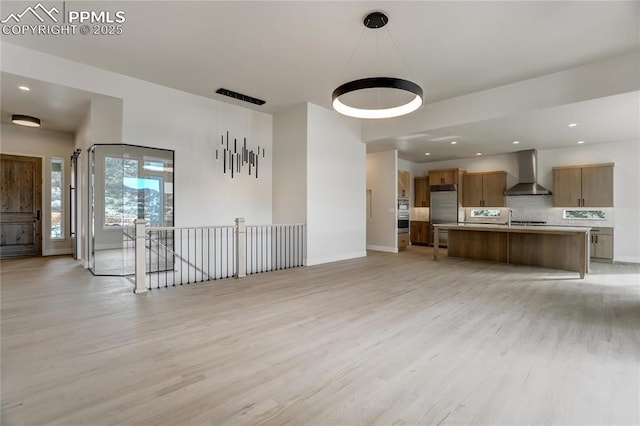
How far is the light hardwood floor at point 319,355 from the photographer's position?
1851mm

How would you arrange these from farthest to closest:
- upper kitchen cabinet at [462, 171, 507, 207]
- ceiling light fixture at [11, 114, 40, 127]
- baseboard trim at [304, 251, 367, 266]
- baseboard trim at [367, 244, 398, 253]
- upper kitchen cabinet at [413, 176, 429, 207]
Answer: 1. upper kitchen cabinet at [413, 176, 429, 207]
2. upper kitchen cabinet at [462, 171, 507, 207]
3. baseboard trim at [367, 244, 398, 253]
4. baseboard trim at [304, 251, 367, 266]
5. ceiling light fixture at [11, 114, 40, 127]

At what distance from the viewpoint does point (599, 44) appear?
13.9ft

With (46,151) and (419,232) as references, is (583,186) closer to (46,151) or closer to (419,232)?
(419,232)

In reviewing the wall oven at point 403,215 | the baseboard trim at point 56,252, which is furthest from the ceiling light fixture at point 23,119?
the wall oven at point 403,215

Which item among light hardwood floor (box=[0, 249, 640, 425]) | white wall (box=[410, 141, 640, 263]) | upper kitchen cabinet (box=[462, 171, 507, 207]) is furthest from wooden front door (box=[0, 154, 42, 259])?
white wall (box=[410, 141, 640, 263])

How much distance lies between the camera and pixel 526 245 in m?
6.86

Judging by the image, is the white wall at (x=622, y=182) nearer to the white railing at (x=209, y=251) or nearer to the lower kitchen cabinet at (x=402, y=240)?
the lower kitchen cabinet at (x=402, y=240)

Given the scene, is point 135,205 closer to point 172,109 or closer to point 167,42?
point 172,109

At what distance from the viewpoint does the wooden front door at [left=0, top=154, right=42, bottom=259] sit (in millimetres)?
7391

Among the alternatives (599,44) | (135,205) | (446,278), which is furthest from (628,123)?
(135,205)

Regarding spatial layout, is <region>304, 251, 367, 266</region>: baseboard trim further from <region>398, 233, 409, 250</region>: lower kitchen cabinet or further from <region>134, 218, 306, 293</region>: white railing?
<region>398, 233, 409, 250</region>: lower kitchen cabinet

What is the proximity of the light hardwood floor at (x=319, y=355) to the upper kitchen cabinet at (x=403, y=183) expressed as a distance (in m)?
5.35

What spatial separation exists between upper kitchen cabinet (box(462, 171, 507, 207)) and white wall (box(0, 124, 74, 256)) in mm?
12037

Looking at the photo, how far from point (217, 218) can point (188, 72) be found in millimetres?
2922
